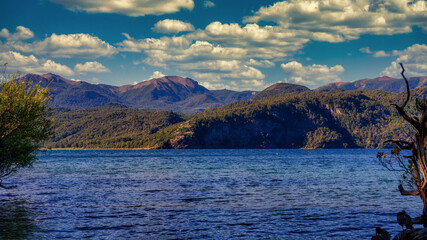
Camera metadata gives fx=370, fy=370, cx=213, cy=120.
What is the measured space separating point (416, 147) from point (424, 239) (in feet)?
16.1

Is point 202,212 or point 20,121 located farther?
point 202,212

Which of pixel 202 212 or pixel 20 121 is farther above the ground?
pixel 20 121

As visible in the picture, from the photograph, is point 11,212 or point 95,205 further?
point 95,205

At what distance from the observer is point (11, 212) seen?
40.1 metres

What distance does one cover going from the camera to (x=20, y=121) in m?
34.3

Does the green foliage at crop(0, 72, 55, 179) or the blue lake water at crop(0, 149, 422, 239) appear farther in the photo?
the green foliage at crop(0, 72, 55, 179)

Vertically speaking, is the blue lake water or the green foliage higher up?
the green foliage

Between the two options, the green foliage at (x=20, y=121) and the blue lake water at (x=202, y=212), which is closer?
the blue lake water at (x=202, y=212)

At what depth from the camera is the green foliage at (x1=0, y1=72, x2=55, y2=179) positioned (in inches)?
1407

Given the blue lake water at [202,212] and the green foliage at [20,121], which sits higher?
the green foliage at [20,121]

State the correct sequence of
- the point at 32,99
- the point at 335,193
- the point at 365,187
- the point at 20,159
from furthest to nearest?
the point at 365,187 → the point at 335,193 → the point at 32,99 → the point at 20,159

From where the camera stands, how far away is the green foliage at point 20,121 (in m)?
35.8

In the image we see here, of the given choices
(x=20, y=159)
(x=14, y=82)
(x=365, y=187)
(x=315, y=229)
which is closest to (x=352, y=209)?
(x=315, y=229)

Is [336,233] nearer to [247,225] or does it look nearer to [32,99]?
[247,225]
